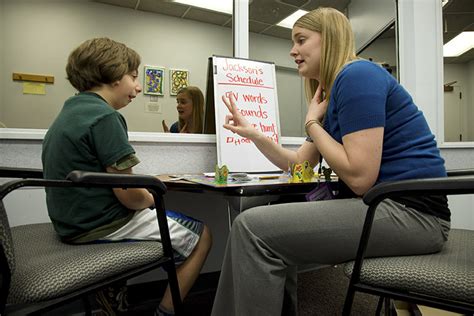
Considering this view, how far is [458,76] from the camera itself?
10.2ft

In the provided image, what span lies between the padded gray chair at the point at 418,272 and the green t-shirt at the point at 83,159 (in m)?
0.67

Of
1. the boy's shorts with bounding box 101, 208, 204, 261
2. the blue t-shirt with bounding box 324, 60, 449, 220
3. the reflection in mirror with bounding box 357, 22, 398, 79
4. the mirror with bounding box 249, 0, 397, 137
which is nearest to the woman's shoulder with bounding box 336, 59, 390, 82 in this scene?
the blue t-shirt with bounding box 324, 60, 449, 220

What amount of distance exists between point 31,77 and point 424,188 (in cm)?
290

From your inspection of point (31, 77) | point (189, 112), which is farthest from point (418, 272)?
point (31, 77)

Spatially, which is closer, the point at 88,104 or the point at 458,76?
the point at 88,104

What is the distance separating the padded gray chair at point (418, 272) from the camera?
61 centimetres

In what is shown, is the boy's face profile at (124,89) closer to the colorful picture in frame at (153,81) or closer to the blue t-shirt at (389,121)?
the blue t-shirt at (389,121)

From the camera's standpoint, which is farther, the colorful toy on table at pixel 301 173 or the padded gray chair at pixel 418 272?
the colorful toy on table at pixel 301 173

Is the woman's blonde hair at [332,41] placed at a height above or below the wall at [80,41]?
below

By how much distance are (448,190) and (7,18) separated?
326cm

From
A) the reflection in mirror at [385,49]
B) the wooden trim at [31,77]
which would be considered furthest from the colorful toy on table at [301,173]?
the wooden trim at [31,77]

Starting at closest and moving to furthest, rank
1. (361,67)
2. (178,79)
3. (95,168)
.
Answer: (361,67)
(95,168)
(178,79)

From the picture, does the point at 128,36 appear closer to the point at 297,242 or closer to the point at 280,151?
the point at 280,151

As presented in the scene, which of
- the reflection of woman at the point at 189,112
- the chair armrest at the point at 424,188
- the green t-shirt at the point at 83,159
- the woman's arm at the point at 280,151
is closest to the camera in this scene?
the chair armrest at the point at 424,188
